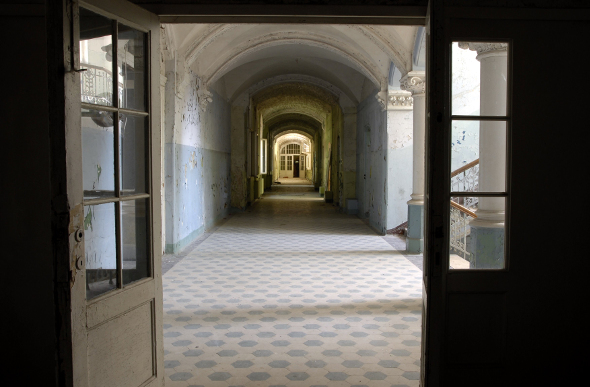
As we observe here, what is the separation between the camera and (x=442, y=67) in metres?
2.52

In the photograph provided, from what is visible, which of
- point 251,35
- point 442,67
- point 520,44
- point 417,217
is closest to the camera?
point 442,67

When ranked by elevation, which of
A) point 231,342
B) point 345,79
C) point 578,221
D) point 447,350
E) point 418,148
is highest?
point 345,79

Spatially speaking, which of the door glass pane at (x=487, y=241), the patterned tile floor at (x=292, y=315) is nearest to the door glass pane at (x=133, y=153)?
the patterned tile floor at (x=292, y=315)

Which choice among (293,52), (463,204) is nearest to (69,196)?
(463,204)

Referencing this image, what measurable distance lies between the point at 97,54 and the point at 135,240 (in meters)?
1.13

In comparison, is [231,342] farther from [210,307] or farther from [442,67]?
[442,67]

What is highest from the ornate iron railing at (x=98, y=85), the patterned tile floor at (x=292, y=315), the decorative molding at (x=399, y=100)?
the decorative molding at (x=399, y=100)

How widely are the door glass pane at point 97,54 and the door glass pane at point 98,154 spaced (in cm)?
13

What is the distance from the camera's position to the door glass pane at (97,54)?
260cm

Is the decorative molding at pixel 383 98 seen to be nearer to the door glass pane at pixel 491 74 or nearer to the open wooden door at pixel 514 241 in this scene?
the door glass pane at pixel 491 74

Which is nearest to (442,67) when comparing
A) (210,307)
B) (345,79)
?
(210,307)

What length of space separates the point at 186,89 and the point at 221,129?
4.31 meters

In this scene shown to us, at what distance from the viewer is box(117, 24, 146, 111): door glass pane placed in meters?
2.78

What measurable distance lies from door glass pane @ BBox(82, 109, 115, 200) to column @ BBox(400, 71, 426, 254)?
6.43m
